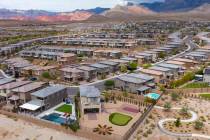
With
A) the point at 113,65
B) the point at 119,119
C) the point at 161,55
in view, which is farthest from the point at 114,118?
the point at 161,55

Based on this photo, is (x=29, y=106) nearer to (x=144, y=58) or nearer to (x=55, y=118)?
(x=55, y=118)

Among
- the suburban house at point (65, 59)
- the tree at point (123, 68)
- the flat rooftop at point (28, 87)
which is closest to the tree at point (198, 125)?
the flat rooftop at point (28, 87)

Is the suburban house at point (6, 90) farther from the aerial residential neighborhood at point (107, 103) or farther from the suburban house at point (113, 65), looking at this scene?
the suburban house at point (113, 65)

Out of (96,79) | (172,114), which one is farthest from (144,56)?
(172,114)

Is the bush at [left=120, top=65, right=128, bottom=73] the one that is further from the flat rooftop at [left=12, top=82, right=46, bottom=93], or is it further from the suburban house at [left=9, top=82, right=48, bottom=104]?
the suburban house at [left=9, top=82, right=48, bottom=104]

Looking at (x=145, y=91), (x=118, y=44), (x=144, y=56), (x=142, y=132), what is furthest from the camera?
(x=118, y=44)

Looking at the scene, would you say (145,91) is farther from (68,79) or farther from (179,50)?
(179,50)
